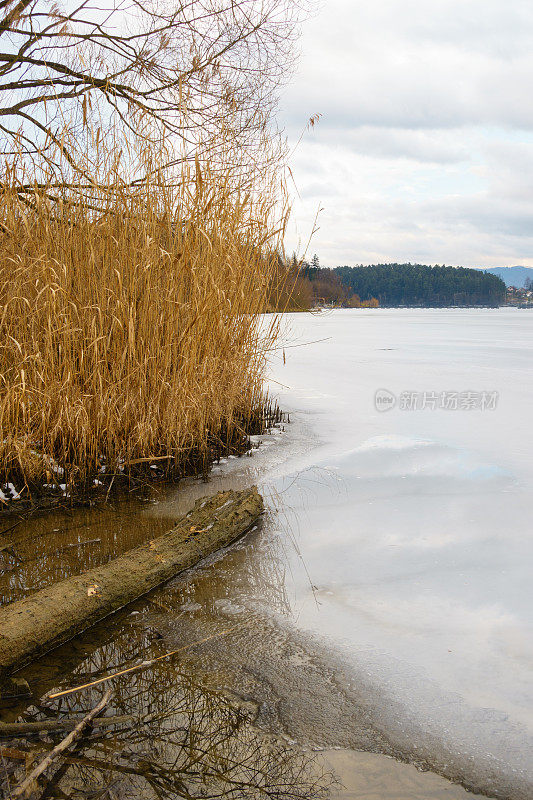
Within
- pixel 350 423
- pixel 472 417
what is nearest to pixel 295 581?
pixel 350 423

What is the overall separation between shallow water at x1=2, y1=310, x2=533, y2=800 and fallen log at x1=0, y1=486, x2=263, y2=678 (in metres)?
0.05

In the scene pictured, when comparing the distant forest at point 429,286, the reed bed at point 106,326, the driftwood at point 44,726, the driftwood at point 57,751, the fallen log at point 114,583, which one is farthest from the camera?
the distant forest at point 429,286

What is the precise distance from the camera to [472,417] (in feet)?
15.3

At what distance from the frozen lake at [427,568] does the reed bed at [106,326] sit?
0.77 m

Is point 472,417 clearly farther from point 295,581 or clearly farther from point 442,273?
point 442,273

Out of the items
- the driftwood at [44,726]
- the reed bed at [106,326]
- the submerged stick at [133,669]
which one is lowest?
the submerged stick at [133,669]

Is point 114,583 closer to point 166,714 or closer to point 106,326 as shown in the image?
point 166,714

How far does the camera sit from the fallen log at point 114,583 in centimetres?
148

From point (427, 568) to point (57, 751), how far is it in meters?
1.40

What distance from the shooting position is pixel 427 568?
2.07 m

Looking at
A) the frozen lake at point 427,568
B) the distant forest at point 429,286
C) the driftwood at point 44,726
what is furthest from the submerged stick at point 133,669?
the distant forest at point 429,286

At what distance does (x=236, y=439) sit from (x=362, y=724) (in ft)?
8.11

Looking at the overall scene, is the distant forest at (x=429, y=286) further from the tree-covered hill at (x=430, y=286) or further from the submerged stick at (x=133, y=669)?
the submerged stick at (x=133, y=669)

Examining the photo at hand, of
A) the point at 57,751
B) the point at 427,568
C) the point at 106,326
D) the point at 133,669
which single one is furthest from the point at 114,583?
the point at 106,326
